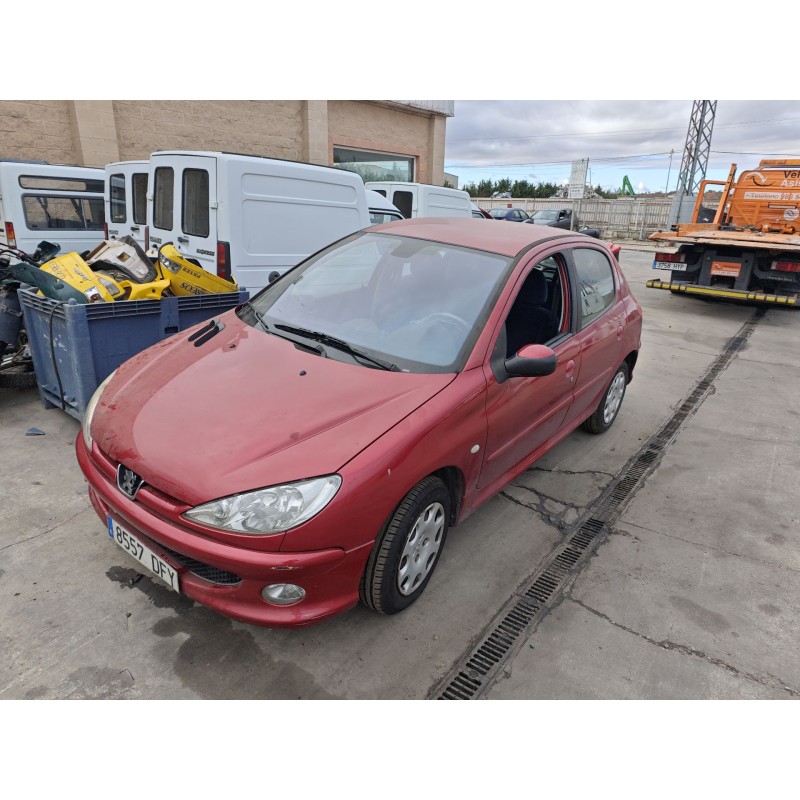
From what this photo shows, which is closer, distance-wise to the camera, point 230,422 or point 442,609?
point 230,422

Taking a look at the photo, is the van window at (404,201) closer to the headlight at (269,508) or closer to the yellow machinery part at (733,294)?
the yellow machinery part at (733,294)

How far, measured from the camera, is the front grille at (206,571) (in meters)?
2.12

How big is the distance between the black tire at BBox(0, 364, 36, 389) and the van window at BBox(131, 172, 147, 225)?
2785mm

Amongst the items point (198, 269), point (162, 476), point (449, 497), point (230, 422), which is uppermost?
point (198, 269)

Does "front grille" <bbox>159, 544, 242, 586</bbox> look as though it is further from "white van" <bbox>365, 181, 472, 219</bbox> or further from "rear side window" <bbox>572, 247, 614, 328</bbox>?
"white van" <bbox>365, 181, 472, 219</bbox>

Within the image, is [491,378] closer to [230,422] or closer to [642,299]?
[230,422]

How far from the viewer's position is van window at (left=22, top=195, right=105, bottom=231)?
713cm

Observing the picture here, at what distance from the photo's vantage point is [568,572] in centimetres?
303

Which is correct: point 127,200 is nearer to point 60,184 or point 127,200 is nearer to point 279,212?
point 60,184

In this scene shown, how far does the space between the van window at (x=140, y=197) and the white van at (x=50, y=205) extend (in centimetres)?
123

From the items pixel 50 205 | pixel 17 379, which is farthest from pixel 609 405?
pixel 50 205

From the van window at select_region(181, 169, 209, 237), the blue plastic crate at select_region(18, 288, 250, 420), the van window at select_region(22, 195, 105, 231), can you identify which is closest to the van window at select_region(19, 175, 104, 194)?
the van window at select_region(22, 195, 105, 231)

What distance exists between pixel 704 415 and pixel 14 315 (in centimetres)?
619

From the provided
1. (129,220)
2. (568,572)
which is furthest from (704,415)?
(129,220)
